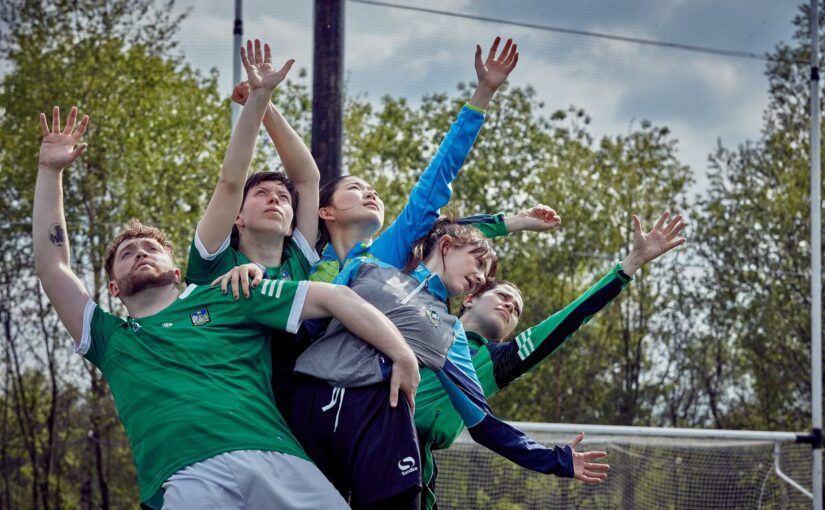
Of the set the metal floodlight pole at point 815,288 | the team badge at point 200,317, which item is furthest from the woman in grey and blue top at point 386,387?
the metal floodlight pole at point 815,288

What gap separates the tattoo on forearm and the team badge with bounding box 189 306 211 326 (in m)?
0.45

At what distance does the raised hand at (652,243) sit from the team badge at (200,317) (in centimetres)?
140

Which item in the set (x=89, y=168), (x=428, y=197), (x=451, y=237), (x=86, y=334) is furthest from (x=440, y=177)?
(x=89, y=168)

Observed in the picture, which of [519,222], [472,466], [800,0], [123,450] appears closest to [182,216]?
[123,450]

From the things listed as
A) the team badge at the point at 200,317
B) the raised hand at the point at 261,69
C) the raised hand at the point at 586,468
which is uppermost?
the raised hand at the point at 261,69

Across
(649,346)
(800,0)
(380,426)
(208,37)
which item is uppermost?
(800,0)

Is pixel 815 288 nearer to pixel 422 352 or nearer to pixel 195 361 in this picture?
pixel 422 352

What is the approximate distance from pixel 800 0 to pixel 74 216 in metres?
8.96

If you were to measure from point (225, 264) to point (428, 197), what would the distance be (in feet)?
2.04

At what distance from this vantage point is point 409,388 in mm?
2922

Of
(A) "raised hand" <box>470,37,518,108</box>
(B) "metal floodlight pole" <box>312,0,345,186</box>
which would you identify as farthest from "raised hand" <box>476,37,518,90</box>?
(B) "metal floodlight pole" <box>312,0,345,186</box>

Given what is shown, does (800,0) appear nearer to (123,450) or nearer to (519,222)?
(123,450)

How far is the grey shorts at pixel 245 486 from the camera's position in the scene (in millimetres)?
2713

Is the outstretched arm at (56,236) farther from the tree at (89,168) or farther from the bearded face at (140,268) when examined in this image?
the tree at (89,168)
